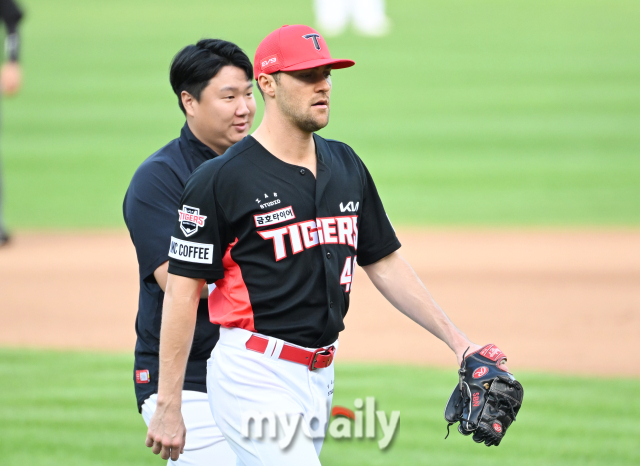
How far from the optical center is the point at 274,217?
3.04 metres

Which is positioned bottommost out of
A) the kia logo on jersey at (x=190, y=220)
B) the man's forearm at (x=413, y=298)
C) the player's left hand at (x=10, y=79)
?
the man's forearm at (x=413, y=298)

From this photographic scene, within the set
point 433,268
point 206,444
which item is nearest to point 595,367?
point 433,268

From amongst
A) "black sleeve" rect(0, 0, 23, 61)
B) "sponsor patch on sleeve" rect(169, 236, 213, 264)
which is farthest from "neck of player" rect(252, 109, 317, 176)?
"black sleeve" rect(0, 0, 23, 61)

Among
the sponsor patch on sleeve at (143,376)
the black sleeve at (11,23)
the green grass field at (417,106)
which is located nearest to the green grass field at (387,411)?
the sponsor patch on sleeve at (143,376)

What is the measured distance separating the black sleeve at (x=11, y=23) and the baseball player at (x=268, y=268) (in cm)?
765

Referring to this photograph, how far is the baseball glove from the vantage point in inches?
121

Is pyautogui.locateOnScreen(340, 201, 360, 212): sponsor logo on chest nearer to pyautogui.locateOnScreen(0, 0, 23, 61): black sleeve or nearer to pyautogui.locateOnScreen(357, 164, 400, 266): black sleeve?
pyautogui.locateOnScreen(357, 164, 400, 266): black sleeve

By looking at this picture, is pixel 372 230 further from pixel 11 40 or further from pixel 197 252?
pixel 11 40

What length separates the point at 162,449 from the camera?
3.05 meters

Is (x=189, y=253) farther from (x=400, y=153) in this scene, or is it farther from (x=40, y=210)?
(x=400, y=153)

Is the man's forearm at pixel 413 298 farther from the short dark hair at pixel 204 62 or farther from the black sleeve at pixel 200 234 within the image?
the short dark hair at pixel 204 62

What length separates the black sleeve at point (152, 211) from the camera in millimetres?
3502

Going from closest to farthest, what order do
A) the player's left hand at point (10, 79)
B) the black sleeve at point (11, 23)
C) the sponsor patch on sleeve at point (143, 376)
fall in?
the sponsor patch on sleeve at point (143, 376)
the player's left hand at point (10, 79)
the black sleeve at point (11, 23)

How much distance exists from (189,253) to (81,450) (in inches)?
126
